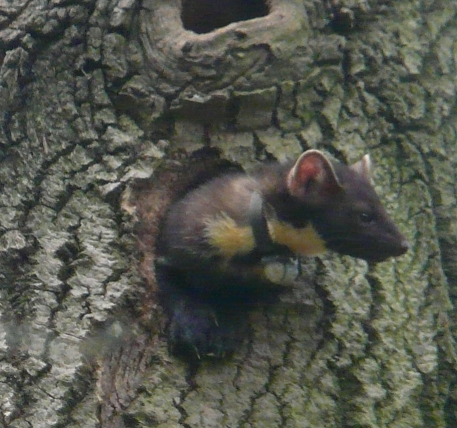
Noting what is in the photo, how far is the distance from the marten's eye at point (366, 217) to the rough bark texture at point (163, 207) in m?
0.20

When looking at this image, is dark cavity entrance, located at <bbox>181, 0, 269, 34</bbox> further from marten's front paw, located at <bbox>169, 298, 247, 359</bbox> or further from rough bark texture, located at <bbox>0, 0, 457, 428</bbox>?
marten's front paw, located at <bbox>169, 298, 247, 359</bbox>

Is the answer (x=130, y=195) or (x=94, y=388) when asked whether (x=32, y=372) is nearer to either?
(x=94, y=388)

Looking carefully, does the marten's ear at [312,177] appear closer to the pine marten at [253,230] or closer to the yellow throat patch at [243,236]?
the pine marten at [253,230]

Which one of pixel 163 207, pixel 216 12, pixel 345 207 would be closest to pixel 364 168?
pixel 345 207

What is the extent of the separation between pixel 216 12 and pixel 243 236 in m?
1.04

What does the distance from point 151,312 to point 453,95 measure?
70.9 inches

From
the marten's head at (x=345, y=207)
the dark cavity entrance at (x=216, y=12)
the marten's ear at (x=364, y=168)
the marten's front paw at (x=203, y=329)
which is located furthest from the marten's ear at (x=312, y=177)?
the dark cavity entrance at (x=216, y=12)

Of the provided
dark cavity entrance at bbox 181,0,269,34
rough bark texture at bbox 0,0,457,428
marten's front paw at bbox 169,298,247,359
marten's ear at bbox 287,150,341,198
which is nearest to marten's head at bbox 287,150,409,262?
marten's ear at bbox 287,150,341,198

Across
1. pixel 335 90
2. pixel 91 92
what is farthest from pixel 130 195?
pixel 335 90

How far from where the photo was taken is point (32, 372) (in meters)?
2.67

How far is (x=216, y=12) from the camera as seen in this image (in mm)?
3426

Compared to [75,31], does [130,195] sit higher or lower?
lower

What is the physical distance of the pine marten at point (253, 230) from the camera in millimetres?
3107

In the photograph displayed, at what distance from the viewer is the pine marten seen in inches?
122
